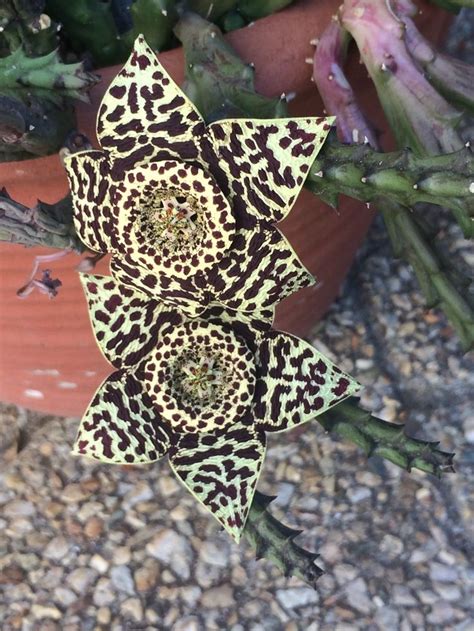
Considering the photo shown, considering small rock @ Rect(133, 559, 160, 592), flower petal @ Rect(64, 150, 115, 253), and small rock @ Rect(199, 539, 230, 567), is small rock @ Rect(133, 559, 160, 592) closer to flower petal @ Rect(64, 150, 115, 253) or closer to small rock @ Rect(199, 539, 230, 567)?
small rock @ Rect(199, 539, 230, 567)

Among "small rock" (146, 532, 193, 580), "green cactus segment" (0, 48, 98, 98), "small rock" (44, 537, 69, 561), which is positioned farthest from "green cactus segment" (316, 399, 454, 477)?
"small rock" (44, 537, 69, 561)

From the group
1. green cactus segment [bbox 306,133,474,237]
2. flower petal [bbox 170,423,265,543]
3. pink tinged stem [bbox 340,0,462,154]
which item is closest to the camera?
green cactus segment [bbox 306,133,474,237]

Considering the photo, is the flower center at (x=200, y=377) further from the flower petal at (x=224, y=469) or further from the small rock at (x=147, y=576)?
the small rock at (x=147, y=576)

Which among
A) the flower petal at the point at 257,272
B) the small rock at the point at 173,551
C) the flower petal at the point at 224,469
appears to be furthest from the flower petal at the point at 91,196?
the small rock at the point at 173,551

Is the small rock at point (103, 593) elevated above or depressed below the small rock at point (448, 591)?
below

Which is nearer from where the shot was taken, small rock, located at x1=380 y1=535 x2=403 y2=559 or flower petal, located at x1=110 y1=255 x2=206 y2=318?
flower petal, located at x1=110 y1=255 x2=206 y2=318

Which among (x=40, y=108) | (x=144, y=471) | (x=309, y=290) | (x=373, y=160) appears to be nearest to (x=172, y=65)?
(x=40, y=108)

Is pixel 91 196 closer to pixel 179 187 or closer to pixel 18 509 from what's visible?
pixel 179 187
